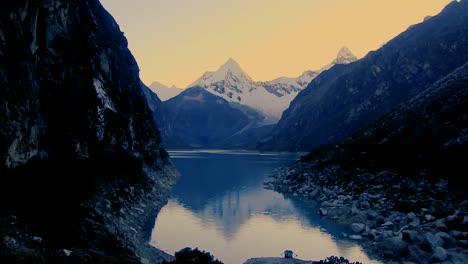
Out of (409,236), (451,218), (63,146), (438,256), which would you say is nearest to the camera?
(438,256)

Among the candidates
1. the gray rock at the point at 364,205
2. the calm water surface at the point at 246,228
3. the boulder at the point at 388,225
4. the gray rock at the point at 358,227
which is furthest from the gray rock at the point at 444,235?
the gray rock at the point at 364,205

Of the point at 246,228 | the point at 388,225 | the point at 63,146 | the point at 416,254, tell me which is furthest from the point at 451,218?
the point at 63,146

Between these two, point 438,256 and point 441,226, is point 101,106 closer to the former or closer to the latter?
point 438,256

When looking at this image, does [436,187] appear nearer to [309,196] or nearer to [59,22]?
[309,196]

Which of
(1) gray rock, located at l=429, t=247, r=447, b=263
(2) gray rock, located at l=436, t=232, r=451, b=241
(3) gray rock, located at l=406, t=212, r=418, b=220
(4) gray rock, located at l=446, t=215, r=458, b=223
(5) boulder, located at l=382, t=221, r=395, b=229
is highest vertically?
(4) gray rock, located at l=446, t=215, r=458, b=223

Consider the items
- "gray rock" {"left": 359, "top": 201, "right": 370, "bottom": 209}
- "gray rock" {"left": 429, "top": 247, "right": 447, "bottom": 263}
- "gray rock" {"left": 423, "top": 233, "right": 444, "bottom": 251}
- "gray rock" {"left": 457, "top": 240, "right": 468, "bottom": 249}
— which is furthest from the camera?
"gray rock" {"left": 359, "top": 201, "right": 370, "bottom": 209}

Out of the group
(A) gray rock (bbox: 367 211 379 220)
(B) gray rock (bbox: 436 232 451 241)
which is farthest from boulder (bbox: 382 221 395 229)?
(B) gray rock (bbox: 436 232 451 241)

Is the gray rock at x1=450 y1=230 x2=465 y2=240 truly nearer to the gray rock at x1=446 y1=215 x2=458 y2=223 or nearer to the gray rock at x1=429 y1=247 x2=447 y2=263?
the gray rock at x1=446 y1=215 x2=458 y2=223
